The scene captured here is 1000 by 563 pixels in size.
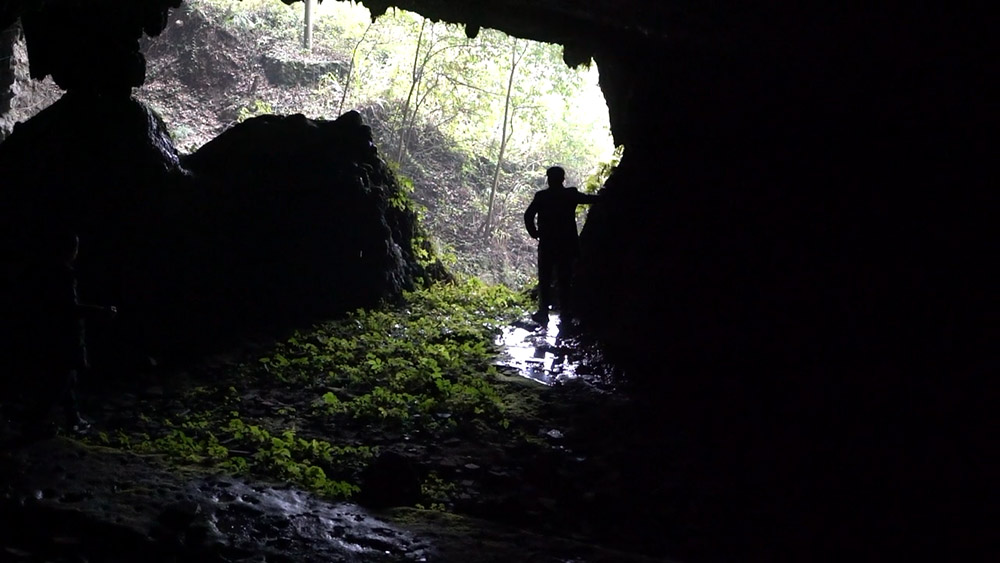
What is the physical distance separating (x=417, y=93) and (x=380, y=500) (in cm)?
1966

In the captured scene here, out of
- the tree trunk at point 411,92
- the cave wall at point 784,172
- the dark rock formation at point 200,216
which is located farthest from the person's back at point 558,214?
the tree trunk at point 411,92

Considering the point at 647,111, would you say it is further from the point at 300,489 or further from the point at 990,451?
the point at 300,489

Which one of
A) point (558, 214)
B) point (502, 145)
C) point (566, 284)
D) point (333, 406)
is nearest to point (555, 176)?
point (558, 214)

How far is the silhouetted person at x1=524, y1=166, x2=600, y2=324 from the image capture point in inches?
427

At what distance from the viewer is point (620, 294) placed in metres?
9.81

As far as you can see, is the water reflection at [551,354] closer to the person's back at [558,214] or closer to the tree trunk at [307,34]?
the person's back at [558,214]

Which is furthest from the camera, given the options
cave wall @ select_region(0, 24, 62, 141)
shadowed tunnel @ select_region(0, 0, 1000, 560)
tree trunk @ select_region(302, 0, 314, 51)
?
tree trunk @ select_region(302, 0, 314, 51)

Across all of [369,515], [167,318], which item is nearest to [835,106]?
[369,515]

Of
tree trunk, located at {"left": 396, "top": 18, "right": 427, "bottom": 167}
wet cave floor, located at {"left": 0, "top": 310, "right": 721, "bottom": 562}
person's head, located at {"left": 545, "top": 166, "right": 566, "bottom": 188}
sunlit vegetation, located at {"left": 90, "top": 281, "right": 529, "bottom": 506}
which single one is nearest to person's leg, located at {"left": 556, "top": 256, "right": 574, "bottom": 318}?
person's head, located at {"left": 545, "top": 166, "right": 566, "bottom": 188}

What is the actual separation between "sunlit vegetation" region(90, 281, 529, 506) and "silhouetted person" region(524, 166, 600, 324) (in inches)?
57.3

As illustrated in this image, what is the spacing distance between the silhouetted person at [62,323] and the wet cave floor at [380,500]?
41cm

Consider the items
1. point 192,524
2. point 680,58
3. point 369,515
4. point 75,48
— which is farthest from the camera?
point 680,58

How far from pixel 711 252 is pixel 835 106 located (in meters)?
2.04

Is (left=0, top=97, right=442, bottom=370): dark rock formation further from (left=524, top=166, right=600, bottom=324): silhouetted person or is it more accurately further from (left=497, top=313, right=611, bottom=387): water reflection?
(left=524, top=166, right=600, bottom=324): silhouetted person
